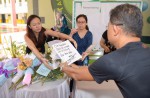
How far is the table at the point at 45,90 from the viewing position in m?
1.57

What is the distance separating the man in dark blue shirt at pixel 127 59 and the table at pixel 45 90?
0.69 metres

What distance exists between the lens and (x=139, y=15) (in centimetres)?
98

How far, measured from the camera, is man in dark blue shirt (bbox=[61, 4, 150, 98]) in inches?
35.4

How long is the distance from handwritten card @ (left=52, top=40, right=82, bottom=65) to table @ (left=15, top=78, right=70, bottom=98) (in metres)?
0.26

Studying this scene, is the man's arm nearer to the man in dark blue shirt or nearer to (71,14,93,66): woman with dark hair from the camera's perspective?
the man in dark blue shirt

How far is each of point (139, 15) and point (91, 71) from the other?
413mm

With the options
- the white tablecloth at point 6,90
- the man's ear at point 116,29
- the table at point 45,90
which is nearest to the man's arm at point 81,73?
the man's ear at point 116,29

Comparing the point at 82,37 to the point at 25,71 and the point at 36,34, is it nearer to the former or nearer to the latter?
the point at 36,34

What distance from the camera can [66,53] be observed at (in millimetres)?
1658

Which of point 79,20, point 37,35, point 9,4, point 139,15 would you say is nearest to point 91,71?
point 139,15

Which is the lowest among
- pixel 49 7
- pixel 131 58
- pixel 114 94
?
pixel 114 94

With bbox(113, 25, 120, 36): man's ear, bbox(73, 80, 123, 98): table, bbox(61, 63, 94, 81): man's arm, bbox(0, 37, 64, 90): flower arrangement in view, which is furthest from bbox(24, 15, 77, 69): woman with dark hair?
bbox(113, 25, 120, 36): man's ear

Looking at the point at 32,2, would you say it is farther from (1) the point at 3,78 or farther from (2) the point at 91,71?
(2) the point at 91,71

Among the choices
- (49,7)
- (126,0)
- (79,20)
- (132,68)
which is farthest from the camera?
(49,7)
